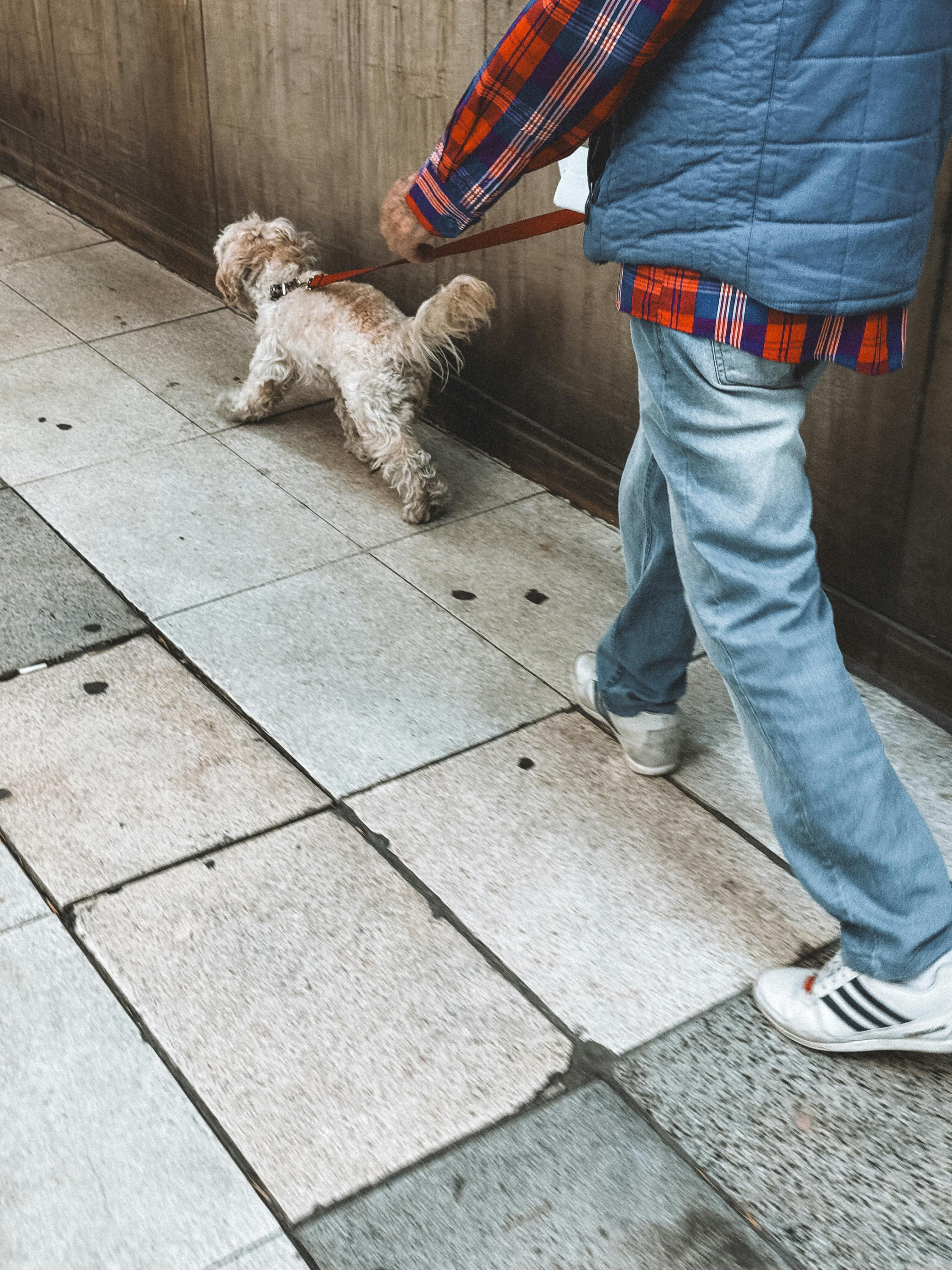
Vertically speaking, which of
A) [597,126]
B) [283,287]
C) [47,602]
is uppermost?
[597,126]

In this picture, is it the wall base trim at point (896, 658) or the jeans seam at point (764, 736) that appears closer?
the jeans seam at point (764, 736)

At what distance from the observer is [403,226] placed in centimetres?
232

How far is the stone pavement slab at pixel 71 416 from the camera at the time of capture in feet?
14.1

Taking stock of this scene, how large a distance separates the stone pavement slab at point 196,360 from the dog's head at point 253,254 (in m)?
0.49

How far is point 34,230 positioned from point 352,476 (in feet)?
10.8

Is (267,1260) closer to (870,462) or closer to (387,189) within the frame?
(870,462)

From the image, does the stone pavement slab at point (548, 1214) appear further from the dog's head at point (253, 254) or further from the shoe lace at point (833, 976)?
the dog's head at point (253, 254)

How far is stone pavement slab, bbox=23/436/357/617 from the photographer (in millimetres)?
3650

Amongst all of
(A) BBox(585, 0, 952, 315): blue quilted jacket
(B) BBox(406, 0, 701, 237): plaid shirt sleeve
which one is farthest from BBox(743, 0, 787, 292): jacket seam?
(B) BBox(406, 0, 701, 237): plaid shirt sleeve

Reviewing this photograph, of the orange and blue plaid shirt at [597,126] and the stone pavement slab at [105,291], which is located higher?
the orange and blue plaid shirt at [597,126]

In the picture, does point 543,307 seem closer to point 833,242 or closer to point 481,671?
point 481,671

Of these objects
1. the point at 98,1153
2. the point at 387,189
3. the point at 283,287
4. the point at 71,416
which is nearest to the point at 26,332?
the point at 71,416

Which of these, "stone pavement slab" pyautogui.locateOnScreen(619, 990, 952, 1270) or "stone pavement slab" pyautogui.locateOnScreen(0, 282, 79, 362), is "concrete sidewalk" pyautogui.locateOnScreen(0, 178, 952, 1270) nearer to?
"stone pavement slab" pyautogui.locateOnScreen(619, 990, 952, 1270)

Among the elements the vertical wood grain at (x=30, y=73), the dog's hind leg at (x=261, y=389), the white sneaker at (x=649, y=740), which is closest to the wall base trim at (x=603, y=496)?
the dog's hind leg at (x=261, y=389)
